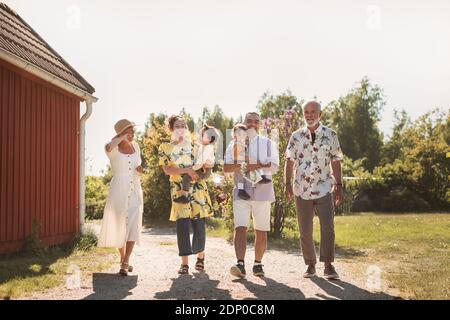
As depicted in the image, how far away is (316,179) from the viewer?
19.4ft

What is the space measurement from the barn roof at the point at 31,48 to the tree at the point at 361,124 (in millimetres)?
38174

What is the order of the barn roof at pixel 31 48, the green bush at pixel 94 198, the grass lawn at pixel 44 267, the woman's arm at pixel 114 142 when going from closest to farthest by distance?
the grass lawn at pixel 44 267 < the woman's arm at pixel 114 142 < the barn roof at pixel 31 48 < the green bush at pixel 94 198

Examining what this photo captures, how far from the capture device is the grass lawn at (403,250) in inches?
215

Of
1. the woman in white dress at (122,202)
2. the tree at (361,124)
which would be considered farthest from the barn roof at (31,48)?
the tree at (361,124)

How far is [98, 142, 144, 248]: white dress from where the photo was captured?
6.24 meters

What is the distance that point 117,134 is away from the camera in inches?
246

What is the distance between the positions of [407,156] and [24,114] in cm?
1920

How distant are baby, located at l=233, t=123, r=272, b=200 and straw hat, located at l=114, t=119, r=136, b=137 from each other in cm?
135

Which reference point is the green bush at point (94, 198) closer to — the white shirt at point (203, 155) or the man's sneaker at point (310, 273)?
the white shirt at point (203, 155)

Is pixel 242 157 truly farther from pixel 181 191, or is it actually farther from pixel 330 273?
pixel 330 273

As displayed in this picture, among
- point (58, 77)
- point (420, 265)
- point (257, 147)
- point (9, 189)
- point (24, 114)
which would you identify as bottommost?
point (420, 265)
